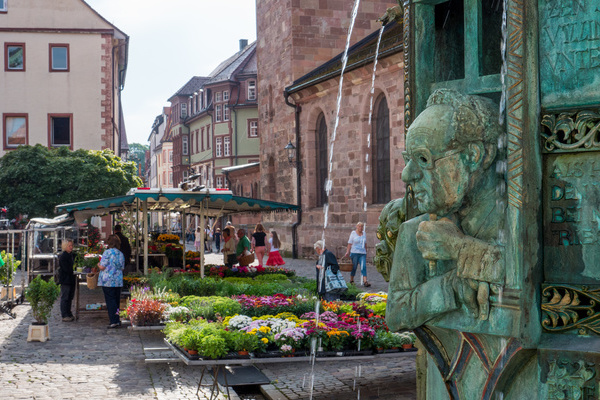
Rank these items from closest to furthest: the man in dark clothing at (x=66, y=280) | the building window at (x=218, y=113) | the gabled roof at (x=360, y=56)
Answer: the man in dark clothing at (x=66, y=280), the gabled roof at (x=360, y=56), the building window at (x=218, y=113)

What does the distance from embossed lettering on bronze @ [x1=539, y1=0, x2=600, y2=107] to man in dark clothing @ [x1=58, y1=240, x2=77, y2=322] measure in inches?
499

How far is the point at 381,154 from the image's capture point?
24594 mm

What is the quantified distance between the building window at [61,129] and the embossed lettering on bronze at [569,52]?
37.6 m

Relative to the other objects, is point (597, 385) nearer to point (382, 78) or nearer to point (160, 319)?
point (160, 319)

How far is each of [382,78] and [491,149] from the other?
21.5m

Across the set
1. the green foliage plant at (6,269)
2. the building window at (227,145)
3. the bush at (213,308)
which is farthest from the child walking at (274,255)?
the building window at (227,145)

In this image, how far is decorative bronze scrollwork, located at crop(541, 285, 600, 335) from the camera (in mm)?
Answer: 2285

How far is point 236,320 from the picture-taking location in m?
8.80

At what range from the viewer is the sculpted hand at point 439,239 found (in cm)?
232

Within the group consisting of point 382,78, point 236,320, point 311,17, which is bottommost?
point 236,320

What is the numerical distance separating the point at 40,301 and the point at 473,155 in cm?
1052

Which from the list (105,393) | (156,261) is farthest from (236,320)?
(156,261)

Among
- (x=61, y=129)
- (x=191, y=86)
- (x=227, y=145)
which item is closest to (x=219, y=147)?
(x=227, y=145)

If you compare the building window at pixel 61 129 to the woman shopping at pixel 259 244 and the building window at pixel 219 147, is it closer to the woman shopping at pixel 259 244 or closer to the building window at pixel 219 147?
the woman shopping at pixel 259 244
